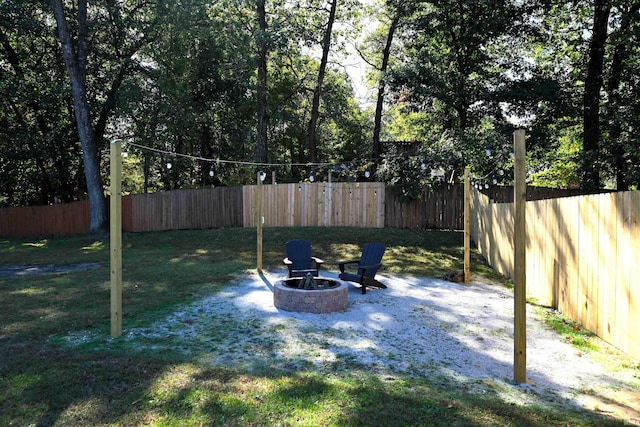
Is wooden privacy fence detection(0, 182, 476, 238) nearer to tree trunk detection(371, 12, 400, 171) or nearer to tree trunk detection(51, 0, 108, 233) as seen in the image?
tree trunk detection(51, 0, 108, 233)

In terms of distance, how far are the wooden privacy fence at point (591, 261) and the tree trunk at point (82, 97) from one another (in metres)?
13.4

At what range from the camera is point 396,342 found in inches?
178

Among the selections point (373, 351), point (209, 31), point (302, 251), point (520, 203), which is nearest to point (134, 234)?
point (209, 31)

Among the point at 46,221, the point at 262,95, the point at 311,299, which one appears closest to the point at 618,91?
the point at 262,95

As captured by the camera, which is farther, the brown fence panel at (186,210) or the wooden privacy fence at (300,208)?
the brown fence panel at (186,210)

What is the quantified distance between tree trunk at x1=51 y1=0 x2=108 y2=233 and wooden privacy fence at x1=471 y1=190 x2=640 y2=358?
13450 mm

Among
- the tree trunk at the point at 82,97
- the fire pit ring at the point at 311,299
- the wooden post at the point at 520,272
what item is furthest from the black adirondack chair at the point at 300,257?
the tree trunk at the point at 82,97

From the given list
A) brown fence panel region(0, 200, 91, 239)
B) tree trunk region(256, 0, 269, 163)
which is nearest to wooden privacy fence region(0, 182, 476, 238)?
tree trunk region(256, 0, 269, 163)

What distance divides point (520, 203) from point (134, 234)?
1378cm

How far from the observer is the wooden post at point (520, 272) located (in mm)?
3492

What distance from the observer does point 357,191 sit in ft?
44.1

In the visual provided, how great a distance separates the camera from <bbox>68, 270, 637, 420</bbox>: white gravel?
3.59 metres

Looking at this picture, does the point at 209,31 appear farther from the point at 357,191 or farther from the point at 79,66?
the point at 357,191

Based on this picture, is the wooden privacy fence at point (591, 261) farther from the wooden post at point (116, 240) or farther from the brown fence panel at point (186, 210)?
the brown fence panel at point (186, 210)
